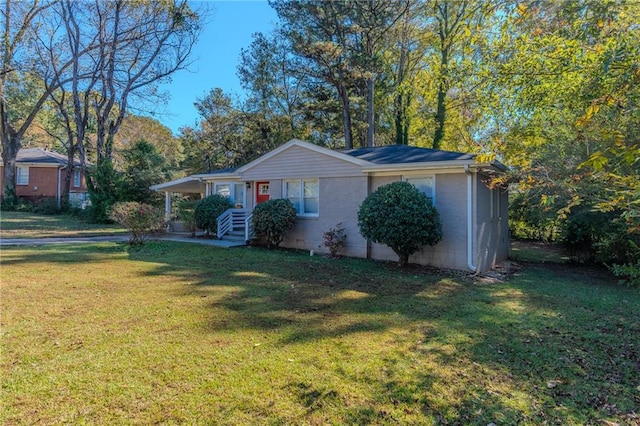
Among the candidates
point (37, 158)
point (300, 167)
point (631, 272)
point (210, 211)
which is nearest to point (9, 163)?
point (37, 158)

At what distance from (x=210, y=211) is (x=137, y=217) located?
11.6 feet

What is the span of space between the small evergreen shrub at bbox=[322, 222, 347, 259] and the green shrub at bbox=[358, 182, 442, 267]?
1821mm

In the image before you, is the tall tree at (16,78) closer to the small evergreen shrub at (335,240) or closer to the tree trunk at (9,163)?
the tree trunk at (9,163)

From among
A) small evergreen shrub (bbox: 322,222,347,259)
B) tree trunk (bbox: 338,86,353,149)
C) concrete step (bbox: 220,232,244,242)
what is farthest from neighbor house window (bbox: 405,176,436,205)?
tree trunk (bbox: 338,86,353,149)

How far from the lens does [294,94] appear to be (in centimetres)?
2502

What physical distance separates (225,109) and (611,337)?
25.8 metres

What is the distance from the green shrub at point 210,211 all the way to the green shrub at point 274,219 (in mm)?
2781

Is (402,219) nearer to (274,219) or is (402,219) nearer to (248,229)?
(274,219)

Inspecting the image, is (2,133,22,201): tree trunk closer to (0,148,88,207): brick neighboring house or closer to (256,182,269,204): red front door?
(0,148,88,207): brick neighboring house

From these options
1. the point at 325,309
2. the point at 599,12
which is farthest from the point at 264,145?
the point at 599,12

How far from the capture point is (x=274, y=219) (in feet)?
38.5

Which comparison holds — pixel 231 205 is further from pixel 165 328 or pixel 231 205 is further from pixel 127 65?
pixel 127 65

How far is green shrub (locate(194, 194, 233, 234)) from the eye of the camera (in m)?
14.3

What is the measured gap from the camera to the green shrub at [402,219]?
885cm
